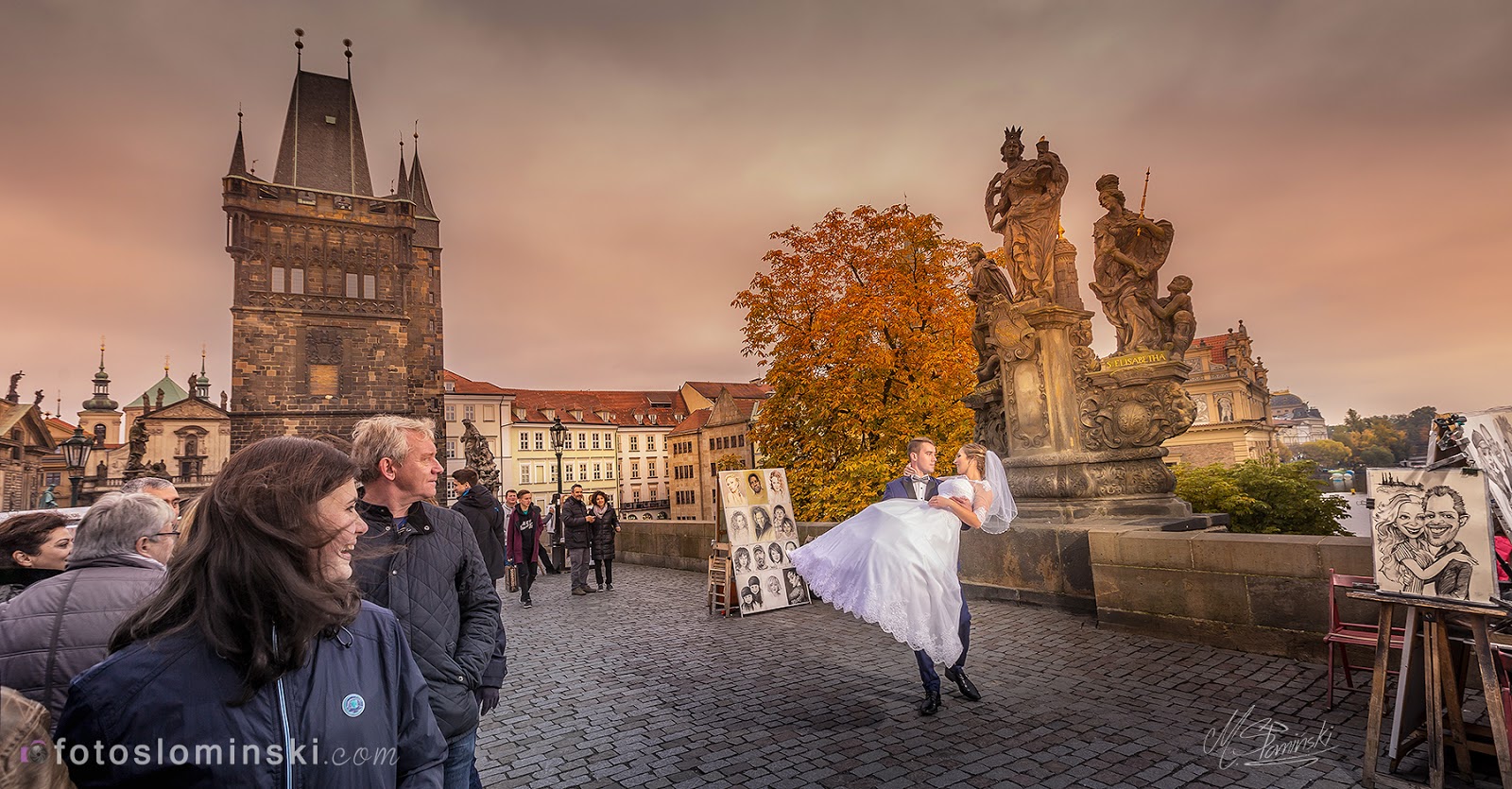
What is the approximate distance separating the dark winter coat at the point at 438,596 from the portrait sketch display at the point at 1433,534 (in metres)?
4.61

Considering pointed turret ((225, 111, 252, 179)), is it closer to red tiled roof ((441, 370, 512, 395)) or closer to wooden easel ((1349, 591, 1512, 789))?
red tiled roof ((441, 370, 512, 395))

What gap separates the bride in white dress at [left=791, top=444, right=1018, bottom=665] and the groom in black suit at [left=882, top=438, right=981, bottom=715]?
0.12 metres

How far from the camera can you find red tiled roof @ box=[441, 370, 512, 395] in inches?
2785

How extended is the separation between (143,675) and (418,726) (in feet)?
2.00

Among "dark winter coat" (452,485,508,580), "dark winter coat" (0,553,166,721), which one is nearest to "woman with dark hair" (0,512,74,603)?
"dark winter coat" (0,553,166,721)

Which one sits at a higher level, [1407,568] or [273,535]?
[273,535]

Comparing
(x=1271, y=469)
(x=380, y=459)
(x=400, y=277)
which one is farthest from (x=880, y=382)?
(x=400, y=277)

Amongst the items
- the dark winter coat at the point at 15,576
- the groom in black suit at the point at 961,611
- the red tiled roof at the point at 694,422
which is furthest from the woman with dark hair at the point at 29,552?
the red tiled roof at the point at 694,422

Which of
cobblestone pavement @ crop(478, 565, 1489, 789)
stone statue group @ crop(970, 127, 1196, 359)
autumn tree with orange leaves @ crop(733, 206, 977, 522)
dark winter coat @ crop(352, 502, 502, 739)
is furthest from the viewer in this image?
autumn tree with orange leaves @ crop(733, 206, 977, 522)

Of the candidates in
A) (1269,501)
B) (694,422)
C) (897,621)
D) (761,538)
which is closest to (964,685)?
(897,621)

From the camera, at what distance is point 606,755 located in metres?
4.82

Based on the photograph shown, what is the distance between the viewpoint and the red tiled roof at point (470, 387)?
70.8 meters

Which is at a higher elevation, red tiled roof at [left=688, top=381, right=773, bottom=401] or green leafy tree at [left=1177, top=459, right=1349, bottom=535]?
red tiled roof at [left=688, top=381, right=773, bottom=401]

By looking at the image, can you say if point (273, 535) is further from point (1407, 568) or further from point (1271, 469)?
point (1271, 469)
